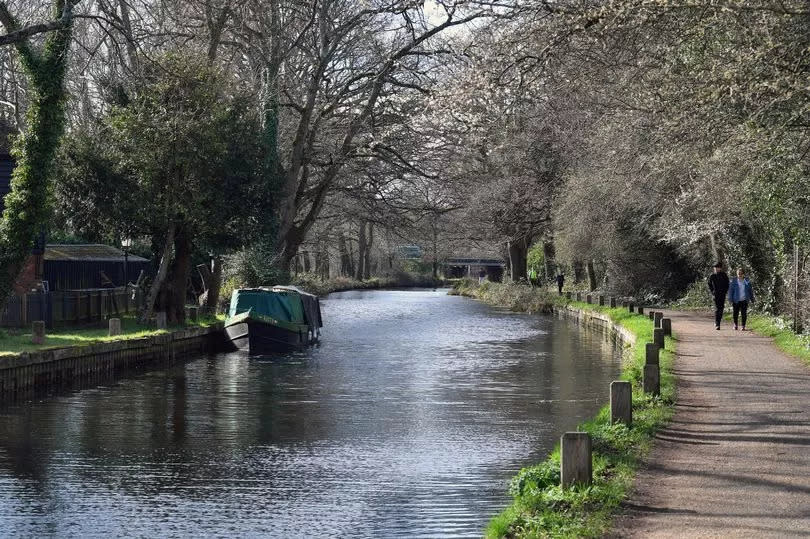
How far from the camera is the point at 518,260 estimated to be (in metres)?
63.6

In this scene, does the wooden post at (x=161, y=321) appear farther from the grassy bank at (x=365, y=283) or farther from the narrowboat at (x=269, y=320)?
the grassy bank at (x=365, y=283)

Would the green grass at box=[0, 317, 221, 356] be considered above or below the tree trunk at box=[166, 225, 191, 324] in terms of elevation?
below

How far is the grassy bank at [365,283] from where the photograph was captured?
251ft

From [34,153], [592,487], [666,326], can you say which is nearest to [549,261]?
[666,326]

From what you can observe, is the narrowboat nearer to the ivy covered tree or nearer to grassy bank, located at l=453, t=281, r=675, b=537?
the ivy covered tree

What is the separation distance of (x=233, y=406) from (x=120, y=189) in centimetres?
1255

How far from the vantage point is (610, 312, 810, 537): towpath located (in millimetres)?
9148

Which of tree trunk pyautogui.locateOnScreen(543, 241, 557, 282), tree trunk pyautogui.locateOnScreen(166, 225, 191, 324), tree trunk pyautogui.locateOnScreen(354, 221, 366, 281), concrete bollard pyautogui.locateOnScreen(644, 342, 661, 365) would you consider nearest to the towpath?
concrete bollard pyautogui.locateOnScreen(644, 342, 661, 365)

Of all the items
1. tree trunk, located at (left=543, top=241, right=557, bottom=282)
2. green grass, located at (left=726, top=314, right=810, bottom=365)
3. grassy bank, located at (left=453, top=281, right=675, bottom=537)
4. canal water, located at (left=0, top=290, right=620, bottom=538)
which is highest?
tree trunk, located at (left=543, top=241, right=557, bottom=282)

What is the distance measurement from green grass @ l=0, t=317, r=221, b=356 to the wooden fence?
0.61 m

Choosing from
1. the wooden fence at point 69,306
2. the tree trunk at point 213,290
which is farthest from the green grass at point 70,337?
the tree trunk at point 213,290

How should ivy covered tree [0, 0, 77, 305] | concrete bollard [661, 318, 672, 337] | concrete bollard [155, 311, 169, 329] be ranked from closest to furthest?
1. ivy covered tree [0, 0, 77, 305]
2. concrete bollard [661, 318, 672, 337]
3. concrete bollard [155, 311, 169, 329]

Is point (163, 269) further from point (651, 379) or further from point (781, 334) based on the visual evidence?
point (651, 379)

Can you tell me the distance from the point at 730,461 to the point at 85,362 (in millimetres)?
16476
